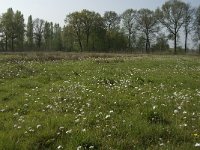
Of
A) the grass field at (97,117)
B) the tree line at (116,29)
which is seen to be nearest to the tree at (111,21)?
the tree line at (116,29)

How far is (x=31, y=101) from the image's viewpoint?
44.3 ft

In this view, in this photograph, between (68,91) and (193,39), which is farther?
Result: (193,39)

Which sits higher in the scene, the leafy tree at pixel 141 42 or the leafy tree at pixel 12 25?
the leafy tree at pixel 12 25

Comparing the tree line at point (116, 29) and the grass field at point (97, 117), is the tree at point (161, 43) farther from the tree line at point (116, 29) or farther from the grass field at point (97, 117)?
the grass field at point (97, 117)

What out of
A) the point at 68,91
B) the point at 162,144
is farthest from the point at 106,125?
the point at 68,91

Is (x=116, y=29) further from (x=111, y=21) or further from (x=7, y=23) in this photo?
(x=7, y=23)

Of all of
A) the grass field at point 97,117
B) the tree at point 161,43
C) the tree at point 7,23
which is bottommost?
the grass field at point 97,117

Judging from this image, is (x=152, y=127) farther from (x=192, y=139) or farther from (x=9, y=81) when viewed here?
(x=9, y=81)

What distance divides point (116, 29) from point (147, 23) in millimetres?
11307

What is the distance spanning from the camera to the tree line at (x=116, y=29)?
98438 millimetres

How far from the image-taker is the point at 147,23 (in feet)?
344

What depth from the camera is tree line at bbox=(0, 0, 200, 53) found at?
323 feet

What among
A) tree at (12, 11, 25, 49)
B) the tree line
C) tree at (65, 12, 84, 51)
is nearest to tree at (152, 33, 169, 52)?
the tree line

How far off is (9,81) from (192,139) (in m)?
13.0
